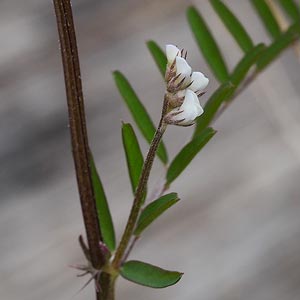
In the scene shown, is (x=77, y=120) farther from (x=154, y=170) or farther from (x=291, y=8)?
(x=154, y=170)

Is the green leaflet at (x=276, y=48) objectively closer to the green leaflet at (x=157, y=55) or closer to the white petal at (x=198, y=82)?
the green leaflet at (x=157, y=55)

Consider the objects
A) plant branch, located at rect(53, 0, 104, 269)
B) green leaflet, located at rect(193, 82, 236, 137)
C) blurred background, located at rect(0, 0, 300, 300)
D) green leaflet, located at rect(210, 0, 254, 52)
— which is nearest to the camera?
plant branch, located at rect(53, 0, 104, 269)

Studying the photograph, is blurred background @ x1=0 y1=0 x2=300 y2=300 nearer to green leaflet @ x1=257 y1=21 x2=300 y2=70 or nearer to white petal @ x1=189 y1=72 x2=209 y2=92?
green leaflet @ x1=257 y1=21 x2=300 y2=70

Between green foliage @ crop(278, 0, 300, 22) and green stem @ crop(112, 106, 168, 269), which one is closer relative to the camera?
green stem @ crop(112, 106, 168, 269)

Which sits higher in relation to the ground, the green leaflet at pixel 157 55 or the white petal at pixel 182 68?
the green leaflet at pixel 157 55

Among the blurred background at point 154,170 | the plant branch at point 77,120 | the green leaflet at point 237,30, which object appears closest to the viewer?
the plant branch at point 77,120

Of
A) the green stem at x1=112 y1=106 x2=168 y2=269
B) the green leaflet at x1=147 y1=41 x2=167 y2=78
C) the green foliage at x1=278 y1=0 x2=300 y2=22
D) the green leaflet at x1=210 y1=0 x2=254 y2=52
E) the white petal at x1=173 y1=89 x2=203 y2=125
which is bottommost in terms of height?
the green stem at x1=112 y1=106 x2=168 y2=269

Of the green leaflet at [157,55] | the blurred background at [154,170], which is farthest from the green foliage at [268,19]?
the blurred background at [154,170]

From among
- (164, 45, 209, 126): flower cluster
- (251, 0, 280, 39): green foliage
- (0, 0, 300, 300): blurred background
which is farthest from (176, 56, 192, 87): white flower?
(0, 0, 300, 300): blurred background
